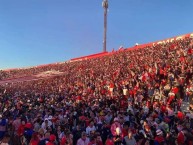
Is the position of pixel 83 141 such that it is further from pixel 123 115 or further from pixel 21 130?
pixel 21 130

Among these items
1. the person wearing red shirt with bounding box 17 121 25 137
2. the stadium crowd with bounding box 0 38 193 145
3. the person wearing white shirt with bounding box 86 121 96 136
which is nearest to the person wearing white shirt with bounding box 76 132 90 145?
the stadium crowd with bounding box 0 38 193 145

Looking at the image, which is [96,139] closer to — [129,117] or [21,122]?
[129,117]

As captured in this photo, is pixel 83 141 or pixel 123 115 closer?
pixel 83 141

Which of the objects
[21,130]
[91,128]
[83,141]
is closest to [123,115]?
[91,128]

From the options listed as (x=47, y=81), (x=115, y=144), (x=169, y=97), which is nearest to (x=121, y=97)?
(x=169, y=97)

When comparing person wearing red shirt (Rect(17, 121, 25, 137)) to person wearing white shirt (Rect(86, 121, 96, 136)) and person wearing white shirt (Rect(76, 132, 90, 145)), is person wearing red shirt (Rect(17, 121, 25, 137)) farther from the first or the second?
person wearing white shirt (Rect(76, 132, 90, 145))

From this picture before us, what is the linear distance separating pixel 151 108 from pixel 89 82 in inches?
528

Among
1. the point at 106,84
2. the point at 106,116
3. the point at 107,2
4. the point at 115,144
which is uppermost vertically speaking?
the point at 107,2

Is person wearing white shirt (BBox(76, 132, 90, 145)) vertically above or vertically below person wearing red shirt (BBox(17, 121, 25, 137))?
below

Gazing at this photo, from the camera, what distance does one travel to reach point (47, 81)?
4062cm

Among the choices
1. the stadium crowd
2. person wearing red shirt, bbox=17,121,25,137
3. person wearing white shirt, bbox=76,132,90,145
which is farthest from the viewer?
person wearing red shirt, bbox=17,121,25,137

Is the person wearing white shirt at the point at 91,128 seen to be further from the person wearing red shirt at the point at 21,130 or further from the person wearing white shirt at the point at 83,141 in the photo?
the person wearing red shirt at the point at 21,130

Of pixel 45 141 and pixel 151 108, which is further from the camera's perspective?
pixel 151 108

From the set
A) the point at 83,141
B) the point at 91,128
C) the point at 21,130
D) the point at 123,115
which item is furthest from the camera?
the point at 123,115
